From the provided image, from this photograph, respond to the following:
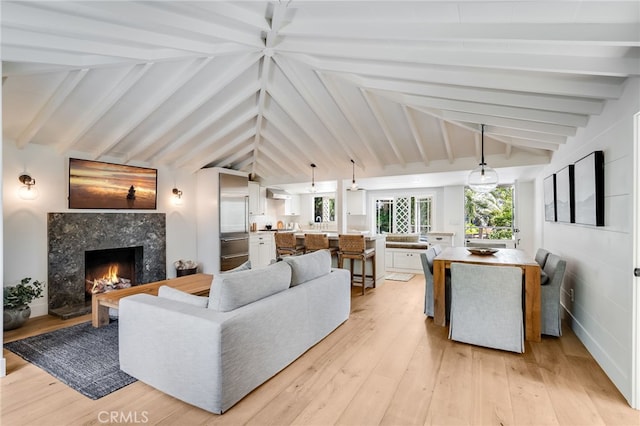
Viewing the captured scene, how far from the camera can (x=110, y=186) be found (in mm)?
4949

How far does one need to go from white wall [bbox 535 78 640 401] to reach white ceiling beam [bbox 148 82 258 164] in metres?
3.56

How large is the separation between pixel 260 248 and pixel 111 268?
A: 3043 millimetres

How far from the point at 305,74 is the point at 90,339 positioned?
12.3 ft

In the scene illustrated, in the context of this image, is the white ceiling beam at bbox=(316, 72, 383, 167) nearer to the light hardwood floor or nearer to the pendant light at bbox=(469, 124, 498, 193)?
the pendant light at bbox=(469, 124, 498, 193)

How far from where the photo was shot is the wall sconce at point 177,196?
598cm

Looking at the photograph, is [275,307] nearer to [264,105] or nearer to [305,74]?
[305,74]

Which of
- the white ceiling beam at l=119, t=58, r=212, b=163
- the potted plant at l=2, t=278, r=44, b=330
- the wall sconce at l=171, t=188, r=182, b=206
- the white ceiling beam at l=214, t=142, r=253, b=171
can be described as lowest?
the potted plant at l=2, t=278, r=44, b=330

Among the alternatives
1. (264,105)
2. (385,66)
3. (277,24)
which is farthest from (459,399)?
(264,105)

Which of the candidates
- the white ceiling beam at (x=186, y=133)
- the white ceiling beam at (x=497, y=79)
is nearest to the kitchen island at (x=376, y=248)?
the white ceiling beam at (x=186, y=133)

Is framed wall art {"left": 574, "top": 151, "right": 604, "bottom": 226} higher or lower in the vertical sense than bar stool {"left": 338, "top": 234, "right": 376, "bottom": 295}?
higher

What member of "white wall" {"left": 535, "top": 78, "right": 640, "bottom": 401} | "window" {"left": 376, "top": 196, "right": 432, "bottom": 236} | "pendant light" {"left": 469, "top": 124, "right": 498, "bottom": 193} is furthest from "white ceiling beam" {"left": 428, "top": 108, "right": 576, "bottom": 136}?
"window" {"left": 376, "top": 196, "right": 432, "bottom": 236}

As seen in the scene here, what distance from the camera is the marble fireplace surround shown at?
4.27m

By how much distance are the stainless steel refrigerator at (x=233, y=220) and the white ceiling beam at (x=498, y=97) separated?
415 centimetres

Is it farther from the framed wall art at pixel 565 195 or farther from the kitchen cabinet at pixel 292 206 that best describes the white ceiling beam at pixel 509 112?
the kitchen cabinet at pixel 292 206
